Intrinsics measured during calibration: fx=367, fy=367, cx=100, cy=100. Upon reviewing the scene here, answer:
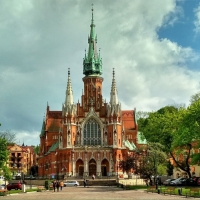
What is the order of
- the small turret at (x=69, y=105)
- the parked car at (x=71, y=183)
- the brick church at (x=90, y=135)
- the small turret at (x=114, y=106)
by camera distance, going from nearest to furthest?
the parked car at (x=71, y=183) < the brick church at (x=90, y=135) < the small turret at (x=114, y=106) < the small turret at (x=69, y=105)

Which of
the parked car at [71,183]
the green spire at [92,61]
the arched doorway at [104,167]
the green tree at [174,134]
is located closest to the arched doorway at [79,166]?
the arched doorway at [104,167]

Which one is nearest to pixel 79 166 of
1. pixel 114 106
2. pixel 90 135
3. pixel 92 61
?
pixel 90 135

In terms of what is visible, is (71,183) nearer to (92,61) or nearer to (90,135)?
(90,135)

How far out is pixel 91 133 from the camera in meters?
89.4

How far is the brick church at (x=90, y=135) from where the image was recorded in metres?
85.7

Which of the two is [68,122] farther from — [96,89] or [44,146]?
[44,146]

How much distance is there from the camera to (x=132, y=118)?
103 m

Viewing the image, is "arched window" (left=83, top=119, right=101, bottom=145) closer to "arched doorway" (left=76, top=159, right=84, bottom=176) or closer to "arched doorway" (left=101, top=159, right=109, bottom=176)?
"arched doorway" (left=76, top=159, right=84, bottom=176)

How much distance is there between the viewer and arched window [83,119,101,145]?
291 feet

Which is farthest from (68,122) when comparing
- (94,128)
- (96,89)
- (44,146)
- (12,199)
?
(12,199)

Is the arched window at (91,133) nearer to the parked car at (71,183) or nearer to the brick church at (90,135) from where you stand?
the brick church at (90,135)

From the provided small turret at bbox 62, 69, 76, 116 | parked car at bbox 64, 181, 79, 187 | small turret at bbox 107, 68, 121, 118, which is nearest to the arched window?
small turret at bbox 107, 68, 121, 118

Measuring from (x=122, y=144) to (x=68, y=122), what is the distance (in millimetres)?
14106

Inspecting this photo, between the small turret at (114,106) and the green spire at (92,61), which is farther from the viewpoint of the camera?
the green spire at (92,61)
